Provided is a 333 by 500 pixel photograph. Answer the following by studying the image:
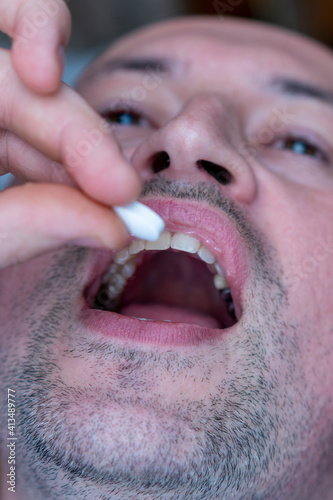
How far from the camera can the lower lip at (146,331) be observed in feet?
2.63

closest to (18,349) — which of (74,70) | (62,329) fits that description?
(62,329)

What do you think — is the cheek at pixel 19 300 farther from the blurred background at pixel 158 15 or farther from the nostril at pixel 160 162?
the blurred background at pixel 158 15

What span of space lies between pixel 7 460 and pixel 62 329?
356mm

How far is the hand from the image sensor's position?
1.85 feet

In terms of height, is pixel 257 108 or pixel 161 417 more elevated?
pixel 257 108

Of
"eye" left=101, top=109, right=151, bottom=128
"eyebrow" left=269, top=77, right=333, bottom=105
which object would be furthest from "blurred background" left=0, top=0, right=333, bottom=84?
"eyebrow" left=269, top=77, right=333, bottom=105

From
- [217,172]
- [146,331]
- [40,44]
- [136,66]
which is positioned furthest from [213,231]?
[136,66]

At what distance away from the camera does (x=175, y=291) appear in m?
1.26

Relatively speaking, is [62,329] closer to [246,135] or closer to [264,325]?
[264,325]

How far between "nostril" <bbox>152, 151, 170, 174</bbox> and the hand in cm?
28

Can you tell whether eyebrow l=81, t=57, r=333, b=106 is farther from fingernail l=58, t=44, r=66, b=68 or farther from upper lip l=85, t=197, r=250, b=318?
fingernail l=58, t=44, r=66, b=68

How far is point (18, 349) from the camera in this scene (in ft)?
2.81

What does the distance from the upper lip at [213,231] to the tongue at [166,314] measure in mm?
189

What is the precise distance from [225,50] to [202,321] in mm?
692
